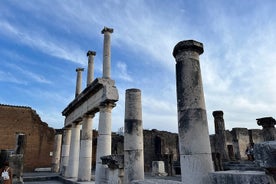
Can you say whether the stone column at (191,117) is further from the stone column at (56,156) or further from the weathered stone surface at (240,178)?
the stone column at (56,156)

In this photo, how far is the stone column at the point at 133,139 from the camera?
24.1 feet

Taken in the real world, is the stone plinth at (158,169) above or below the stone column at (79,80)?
below

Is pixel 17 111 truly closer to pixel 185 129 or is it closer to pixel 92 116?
pixel 92 116

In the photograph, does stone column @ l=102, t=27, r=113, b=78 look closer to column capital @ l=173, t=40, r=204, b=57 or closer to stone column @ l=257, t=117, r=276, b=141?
column capital @ l=173, t=40, r=204, b=57

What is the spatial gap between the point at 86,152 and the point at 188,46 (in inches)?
335

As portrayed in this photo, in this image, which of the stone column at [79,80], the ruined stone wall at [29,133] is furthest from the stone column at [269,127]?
the ruined stone wall at [29,133]

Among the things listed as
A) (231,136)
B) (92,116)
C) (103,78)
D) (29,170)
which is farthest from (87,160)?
(231,136)

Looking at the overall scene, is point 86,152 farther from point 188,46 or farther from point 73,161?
point 188,46

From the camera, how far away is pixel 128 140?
7.77 meters

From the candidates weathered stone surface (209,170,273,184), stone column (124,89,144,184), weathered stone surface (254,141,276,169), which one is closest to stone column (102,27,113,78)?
stone column (124,89,144,184)

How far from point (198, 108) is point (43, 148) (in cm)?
2408

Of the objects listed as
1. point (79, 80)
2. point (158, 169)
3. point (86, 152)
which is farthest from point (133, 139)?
point (158, 169)

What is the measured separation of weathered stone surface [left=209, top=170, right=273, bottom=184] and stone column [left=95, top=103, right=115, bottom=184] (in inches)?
Answer: 242

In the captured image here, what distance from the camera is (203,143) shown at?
450 cm
